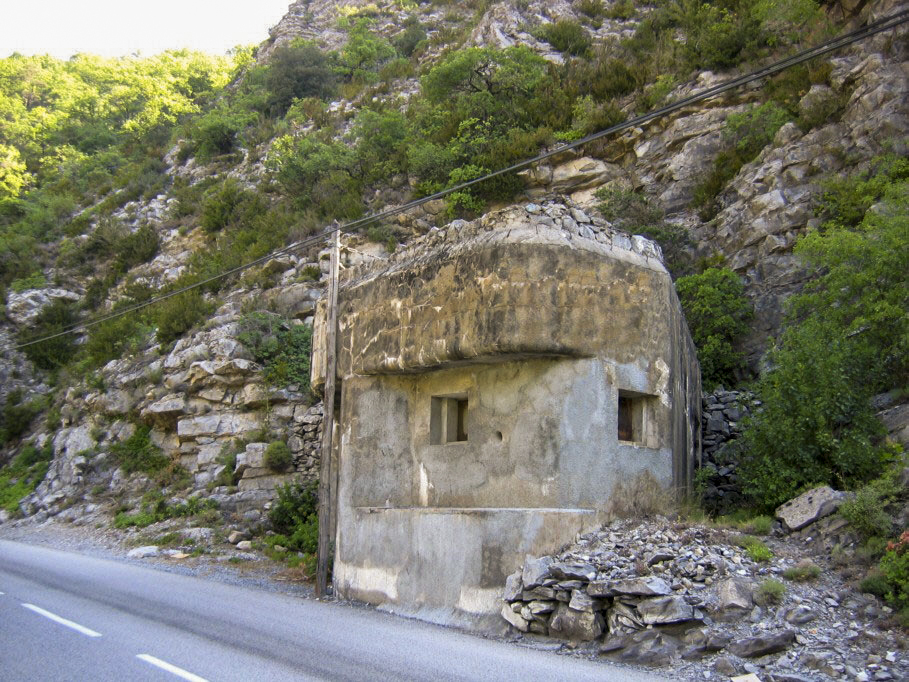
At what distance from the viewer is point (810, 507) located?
9.09 m

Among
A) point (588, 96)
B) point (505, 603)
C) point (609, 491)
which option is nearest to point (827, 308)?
point (609, 491)

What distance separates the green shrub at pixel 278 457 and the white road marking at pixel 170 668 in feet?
39.5

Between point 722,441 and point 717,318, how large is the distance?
9.87 ft

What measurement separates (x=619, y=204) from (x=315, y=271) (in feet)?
32.5

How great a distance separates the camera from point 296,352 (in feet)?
69.2

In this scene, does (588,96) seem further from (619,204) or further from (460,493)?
(460,493)

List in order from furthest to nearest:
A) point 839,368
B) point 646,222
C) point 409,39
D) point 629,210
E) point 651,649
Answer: point 409,39 → point 629,210 → point 646,222 → point 839,368 → point 651,649

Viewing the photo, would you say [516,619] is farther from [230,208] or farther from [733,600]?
[230,208]

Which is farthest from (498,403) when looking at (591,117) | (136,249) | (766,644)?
(136,249)

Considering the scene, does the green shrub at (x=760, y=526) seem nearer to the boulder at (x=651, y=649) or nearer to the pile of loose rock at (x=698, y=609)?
the pile of loose rock at (x=698, y=609)

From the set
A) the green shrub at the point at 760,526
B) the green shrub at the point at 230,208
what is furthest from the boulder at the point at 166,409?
the green shrub at the point at 760,526

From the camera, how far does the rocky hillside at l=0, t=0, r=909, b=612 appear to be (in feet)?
56.9

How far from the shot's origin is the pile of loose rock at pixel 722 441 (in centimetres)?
1239

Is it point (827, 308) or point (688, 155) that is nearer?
point (827, 308)
